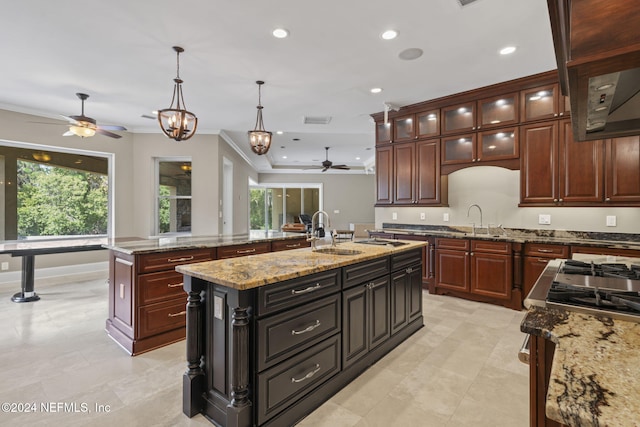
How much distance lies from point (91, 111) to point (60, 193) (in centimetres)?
161

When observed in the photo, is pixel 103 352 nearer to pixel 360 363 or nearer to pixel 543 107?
pixel 360 363

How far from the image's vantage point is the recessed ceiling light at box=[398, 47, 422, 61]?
10.7 ft

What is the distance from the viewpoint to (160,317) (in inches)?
112

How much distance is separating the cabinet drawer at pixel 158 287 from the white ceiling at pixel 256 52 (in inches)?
89.0

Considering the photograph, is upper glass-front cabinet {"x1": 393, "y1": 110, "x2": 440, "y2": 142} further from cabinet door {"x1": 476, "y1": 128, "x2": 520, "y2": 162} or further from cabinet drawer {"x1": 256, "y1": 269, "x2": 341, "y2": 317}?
cabinet drawer {"x1": 256, "y1": 269, "x2": 341, "y2": 317}

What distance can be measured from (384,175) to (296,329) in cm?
396

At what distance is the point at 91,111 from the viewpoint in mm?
5312

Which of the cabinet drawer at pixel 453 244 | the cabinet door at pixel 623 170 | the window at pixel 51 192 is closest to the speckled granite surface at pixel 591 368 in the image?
the cabinet drawer at pixel 453 244

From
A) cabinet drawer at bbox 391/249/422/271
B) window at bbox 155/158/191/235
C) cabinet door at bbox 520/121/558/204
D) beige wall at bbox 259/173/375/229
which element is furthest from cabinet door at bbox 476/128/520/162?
beige wall at bbox 259/173/375/229

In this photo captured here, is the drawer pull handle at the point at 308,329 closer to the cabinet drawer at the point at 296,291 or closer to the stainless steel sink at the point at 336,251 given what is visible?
the cabinet drawer at the point at 296,291

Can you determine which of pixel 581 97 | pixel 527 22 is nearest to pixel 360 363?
pixel 581 97

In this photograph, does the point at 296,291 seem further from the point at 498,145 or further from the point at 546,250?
the point at 498,145

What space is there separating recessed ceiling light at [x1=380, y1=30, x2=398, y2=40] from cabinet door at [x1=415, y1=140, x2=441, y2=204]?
215cm

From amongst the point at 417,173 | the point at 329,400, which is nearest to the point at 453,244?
the point at 417,173
